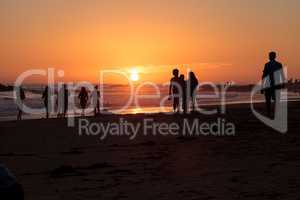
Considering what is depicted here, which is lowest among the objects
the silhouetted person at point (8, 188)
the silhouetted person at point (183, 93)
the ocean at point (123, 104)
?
the ocean at point (123, 104)

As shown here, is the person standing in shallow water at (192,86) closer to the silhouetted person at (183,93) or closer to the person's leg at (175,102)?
the silhouetted person at (183,93)

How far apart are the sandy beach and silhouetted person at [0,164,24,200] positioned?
2684 millimetres

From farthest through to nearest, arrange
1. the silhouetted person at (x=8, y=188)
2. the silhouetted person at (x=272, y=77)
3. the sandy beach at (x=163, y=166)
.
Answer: the silhouetted person at (x=272, y=77), the sandy beach at (x=163, y=166), the silhouetted person at (x=8, y=188)

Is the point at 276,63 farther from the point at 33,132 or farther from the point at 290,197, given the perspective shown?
the point at 290,197

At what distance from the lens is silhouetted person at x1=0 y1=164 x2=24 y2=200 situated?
484 centimetres

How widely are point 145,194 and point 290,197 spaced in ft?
6.23

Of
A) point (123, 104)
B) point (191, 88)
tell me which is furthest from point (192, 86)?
point (123, 104)

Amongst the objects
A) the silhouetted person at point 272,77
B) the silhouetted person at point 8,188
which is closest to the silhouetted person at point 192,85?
the silhouetted person at point 272,77

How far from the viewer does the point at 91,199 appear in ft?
24.7

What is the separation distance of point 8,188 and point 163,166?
17.3 ft

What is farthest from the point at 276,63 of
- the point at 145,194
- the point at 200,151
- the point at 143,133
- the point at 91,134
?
the point at 145,194

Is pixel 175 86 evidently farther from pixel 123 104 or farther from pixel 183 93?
pixel 123 104

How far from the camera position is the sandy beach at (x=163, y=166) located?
7.74m

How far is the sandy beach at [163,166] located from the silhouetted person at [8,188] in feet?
8.80
